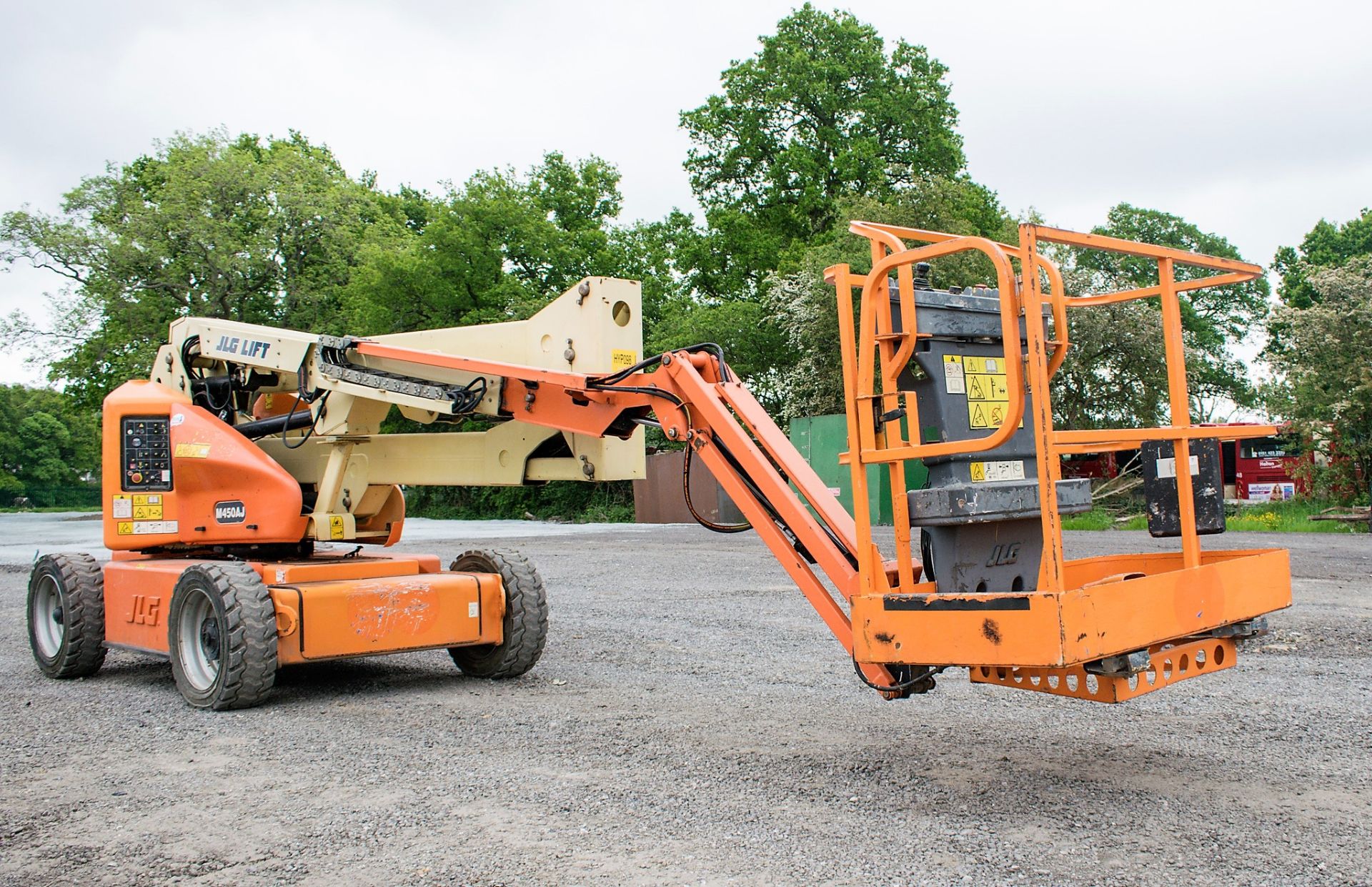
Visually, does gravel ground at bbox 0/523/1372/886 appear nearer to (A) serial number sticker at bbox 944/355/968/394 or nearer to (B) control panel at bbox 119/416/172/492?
(B) control panel at bbox 119/416/172/492

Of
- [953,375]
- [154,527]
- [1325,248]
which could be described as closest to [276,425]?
[154,527]

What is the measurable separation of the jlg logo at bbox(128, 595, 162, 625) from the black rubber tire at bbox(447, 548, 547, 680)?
1.98 meters

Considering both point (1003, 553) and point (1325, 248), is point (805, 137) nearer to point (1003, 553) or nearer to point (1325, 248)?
point (1325, 248)

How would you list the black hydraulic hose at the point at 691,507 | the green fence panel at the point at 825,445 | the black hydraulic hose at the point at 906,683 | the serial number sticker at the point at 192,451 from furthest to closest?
the green fence panel at the point at 825,445, the serial number sticker at the point at 192,451, the black hydraulic hose at the point at 691,507, the black hydraulic hose at the point at 906,683

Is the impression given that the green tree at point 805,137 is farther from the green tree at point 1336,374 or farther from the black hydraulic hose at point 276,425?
the black hydraulic hose at point 276,425

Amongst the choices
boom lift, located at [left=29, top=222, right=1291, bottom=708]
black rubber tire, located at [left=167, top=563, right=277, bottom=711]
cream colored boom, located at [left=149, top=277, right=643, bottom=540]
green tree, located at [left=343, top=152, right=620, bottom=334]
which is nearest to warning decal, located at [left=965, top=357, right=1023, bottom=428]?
boom lift, located at [left=29, top=222, right=1291, bottom=708]

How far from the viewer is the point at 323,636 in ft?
24.3

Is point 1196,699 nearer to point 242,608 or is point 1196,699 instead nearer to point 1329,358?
point 242,608

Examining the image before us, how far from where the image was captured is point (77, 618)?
848cm

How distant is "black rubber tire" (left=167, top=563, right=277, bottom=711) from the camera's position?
7066 mm

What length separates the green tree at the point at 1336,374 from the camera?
75.6 feet

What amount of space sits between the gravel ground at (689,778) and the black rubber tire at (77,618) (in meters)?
0.21

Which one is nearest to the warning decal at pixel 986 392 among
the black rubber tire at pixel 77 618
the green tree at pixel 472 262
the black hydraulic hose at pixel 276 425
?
the black hydraulic hose at pixel 276 425

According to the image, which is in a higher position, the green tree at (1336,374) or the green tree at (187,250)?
the green tree at (187,250)
